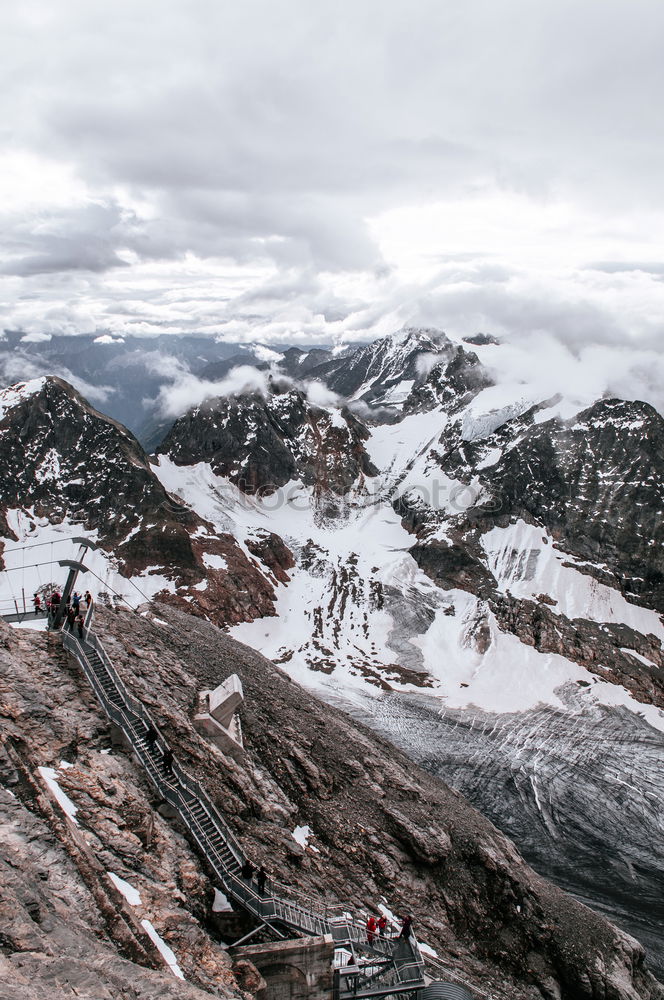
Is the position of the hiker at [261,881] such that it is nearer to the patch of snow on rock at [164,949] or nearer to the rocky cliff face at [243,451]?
→ the patch of snow on rock at [164,949]

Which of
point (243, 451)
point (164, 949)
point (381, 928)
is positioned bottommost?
point (381, 928)

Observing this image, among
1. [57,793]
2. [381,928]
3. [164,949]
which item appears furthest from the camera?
[381,928]

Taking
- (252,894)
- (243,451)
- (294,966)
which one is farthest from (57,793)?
(243,451)

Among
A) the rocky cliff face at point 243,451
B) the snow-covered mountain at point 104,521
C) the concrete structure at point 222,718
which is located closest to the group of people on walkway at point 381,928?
the concrete structure at point 222,718

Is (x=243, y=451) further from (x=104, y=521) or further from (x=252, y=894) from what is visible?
(x=252, y=894)

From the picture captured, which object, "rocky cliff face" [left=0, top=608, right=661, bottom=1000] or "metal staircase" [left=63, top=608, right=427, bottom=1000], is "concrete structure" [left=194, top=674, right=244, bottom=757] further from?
"metal staircase" [left=63, top=608, right=427, bottom=1000]

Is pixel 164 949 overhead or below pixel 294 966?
overhead

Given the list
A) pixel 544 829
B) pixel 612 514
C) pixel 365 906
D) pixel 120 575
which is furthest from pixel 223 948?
pixel 612 514

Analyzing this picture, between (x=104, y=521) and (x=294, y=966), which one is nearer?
(x=294, y=966)
